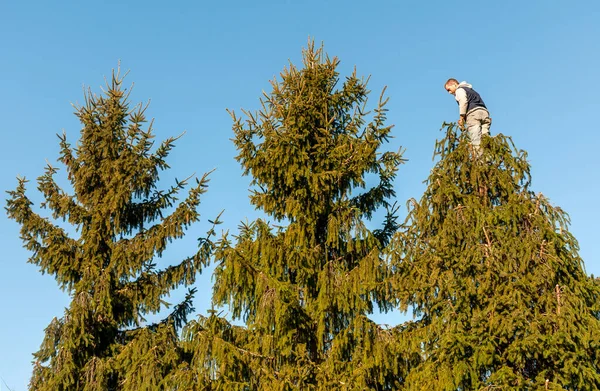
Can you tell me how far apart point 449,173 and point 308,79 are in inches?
166

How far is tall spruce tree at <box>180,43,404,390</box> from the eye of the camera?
10930 millimetres

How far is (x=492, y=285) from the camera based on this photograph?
9.12 metres

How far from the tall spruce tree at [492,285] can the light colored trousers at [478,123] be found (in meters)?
0.33

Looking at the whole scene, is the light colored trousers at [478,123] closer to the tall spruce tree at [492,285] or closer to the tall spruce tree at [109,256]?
the tall spruce tree at [492,285]

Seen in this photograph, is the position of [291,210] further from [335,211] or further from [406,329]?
[406,329]

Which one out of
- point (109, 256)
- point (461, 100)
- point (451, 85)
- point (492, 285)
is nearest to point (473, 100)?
point (461, 100)

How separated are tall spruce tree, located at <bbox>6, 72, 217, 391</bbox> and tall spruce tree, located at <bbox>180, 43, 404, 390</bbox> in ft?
5.64

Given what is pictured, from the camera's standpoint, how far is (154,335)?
1280 cm

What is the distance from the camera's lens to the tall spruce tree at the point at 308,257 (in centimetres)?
1093

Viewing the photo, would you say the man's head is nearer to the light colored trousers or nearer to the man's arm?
the man's arm

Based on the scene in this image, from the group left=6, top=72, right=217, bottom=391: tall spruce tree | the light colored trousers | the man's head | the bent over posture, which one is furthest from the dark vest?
left=6, top=72, right=217, bottom=391: tall spruce tree

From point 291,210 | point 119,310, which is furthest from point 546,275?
point 119,310

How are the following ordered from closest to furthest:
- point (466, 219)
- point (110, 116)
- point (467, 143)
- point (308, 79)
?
point (466, 219), point (467, 143), point (308, 79), point (110, 116)

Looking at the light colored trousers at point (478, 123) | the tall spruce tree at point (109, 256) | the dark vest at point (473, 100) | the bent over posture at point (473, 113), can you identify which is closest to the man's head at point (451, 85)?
the bent over posture at point (473, 113)
